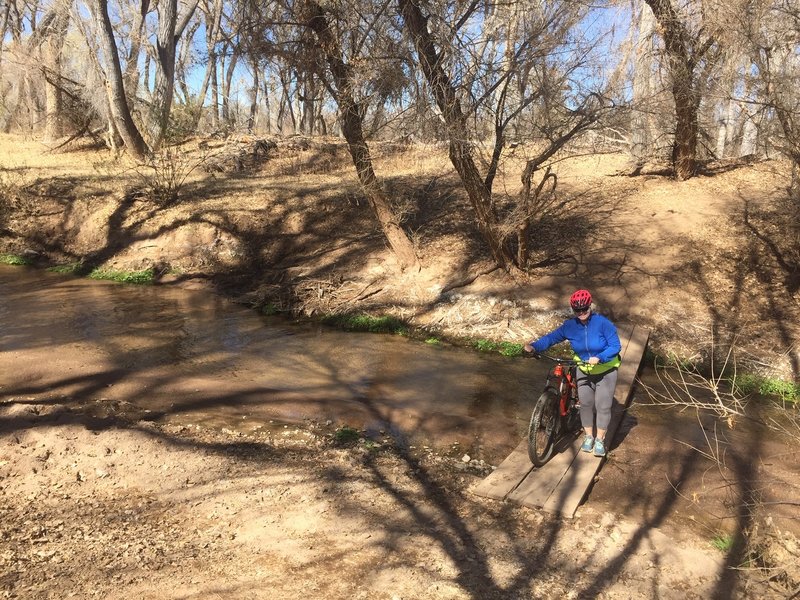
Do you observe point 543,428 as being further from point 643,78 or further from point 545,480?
point 643,78

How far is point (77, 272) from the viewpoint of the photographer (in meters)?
15.1

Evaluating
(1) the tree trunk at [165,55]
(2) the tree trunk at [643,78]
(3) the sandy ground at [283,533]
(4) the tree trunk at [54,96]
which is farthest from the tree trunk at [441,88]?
(4) the tree trunk at [54,96]

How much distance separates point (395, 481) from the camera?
19.2 ft

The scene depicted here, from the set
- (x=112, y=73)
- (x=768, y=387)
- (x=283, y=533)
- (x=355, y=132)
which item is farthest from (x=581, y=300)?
(x=112, y=73)

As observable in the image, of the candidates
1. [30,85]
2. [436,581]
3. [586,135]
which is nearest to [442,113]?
[586,135]

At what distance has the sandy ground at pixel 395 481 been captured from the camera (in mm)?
4336

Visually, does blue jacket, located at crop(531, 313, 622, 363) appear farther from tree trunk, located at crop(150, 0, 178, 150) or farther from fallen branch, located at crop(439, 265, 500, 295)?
tree trunk, located at crop(150, 0, 178, 150)

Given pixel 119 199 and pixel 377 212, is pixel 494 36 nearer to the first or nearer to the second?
pixel 377 212

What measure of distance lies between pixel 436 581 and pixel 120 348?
7218mm

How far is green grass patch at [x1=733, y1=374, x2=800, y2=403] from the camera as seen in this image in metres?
9.68

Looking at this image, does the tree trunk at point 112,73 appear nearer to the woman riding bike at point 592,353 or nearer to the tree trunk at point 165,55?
Answer: the tree trunk at point 165,55

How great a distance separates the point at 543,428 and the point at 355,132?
26.4ft

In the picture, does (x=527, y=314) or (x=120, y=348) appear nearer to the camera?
(x=120, y=348)

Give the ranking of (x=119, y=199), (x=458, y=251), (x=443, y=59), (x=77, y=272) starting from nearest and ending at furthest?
(x=443, y=59), (x=458, y=251), (x=77, y=272), (x=119, y=199)
